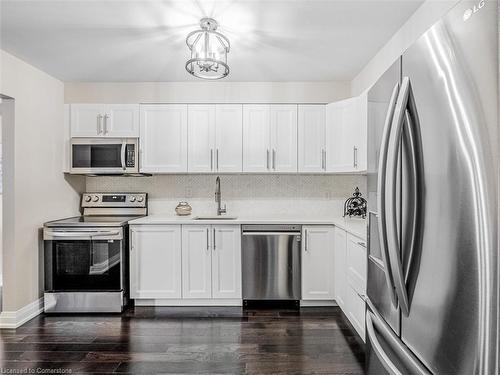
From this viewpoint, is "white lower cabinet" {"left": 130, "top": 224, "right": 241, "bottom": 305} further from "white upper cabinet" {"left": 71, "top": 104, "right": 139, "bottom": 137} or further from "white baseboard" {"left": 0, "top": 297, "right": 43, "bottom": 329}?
"white upper cabinet" {"left": 71, "top": 104, "right": 139, "bottom": 137}

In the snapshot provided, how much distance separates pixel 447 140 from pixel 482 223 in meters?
0.22

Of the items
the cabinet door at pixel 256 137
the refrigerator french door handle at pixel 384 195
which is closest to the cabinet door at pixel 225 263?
the cabinet door at pixel 256 137

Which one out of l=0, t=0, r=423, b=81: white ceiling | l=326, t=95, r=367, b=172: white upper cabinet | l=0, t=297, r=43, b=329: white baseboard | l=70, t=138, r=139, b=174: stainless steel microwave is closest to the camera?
l=0, t=0, r=423, b=81: white ceiling

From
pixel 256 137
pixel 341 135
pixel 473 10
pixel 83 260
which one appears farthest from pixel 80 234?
pixel 473 10

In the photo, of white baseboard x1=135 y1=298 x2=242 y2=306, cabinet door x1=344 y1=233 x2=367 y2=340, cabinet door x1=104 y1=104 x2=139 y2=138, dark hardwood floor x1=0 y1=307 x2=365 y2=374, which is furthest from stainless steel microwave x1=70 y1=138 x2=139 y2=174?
cabinet door x1=344 y1=233 x2=367 y2=340

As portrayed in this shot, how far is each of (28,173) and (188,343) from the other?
2.16 m

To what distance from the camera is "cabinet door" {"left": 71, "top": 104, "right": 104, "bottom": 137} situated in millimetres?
3648

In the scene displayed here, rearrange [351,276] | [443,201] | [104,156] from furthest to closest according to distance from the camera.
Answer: [104,156] < [351,276] < [443,201]

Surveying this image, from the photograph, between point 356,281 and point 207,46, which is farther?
point 356,281

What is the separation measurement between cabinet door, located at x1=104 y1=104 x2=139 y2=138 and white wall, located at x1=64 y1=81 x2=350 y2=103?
0.64 ft

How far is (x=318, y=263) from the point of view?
132 inches

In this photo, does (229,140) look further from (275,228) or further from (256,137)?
(275,228)

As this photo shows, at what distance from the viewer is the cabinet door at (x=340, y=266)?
3.01m

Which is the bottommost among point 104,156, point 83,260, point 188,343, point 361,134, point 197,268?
point 188,343
